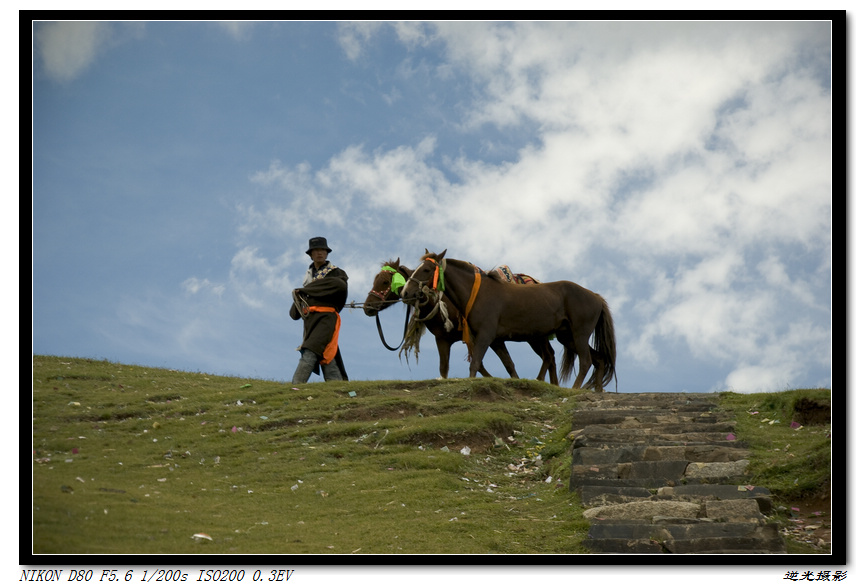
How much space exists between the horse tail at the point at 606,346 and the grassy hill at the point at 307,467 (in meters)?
2.61

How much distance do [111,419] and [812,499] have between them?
365 inches

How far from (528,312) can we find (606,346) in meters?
2.04

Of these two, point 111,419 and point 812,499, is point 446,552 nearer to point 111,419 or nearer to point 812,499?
point 812,499

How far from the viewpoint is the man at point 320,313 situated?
1498cm

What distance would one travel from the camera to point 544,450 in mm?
11469

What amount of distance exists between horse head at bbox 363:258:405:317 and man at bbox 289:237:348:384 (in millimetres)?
859

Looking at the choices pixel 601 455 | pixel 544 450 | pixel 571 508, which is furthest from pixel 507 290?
pixel 571 508

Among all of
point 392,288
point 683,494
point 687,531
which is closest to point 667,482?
point 683,494

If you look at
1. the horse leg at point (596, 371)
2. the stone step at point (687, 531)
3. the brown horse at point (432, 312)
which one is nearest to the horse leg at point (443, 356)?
the brown horse at point (432, 312)

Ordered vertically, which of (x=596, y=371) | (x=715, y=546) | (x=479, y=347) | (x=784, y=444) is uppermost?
(x=479, y=347)

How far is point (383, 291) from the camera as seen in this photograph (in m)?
16.3

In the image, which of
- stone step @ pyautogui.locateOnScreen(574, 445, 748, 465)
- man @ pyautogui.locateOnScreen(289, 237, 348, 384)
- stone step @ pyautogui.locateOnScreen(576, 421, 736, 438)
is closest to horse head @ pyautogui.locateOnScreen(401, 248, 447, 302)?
man @ pyautogui.locateOnScreen(289, 237, 348, 384)

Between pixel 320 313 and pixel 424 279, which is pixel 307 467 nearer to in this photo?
pixel 320 313

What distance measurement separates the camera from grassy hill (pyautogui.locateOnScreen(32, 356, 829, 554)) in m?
7.89
